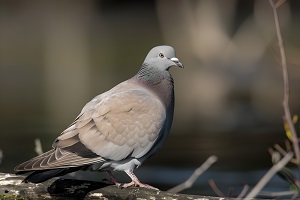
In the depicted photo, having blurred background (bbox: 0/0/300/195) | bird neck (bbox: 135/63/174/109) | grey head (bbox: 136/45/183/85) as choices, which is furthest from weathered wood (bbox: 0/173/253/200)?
grey head (bbox: 136/45/183/85)

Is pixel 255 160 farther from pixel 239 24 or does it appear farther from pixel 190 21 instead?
pixel 239 24

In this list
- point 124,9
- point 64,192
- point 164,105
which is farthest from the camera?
point 124,9

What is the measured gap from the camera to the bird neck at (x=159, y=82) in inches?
234

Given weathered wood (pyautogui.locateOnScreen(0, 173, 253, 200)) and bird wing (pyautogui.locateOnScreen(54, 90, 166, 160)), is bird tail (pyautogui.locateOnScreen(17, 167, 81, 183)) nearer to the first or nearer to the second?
weathered wood (pyautogui.locateOnScreen(0, 173, 253, 200))

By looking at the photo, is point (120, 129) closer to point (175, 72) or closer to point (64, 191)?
point (64, 191)

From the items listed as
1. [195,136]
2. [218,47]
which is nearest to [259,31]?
[218,47]

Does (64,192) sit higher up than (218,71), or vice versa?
(64,192)

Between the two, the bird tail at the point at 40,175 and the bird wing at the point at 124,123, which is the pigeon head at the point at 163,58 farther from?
the bird tail at the point at 40,175

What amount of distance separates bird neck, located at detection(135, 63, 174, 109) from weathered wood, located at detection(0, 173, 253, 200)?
119cm

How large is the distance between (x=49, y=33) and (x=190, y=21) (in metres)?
4.75

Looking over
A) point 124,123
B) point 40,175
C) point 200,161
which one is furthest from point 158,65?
point 200,161

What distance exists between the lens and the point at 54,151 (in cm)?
520

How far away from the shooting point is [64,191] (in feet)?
15.8

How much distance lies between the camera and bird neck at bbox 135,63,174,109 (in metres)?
5.95
